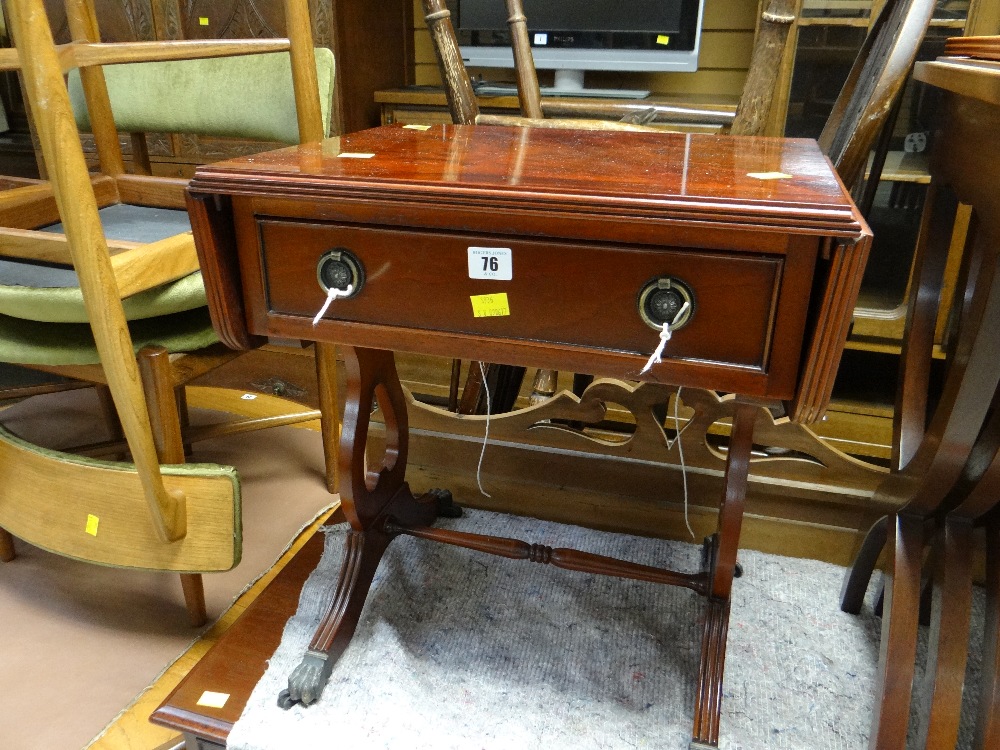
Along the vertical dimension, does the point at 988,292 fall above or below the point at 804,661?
above

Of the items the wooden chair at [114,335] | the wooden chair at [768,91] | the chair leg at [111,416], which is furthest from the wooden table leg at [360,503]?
the chair leg at [111,416]

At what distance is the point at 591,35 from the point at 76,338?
152 centimetres

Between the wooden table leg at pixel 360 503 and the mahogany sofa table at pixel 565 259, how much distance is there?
19cm

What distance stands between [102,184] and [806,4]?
1616 millimetres

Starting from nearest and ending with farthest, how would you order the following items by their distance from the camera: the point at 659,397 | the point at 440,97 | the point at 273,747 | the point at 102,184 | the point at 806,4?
the point at 273,747 → the point at 659,397 → the point at 102,184 → the point at 806,4 → the point at 440,97

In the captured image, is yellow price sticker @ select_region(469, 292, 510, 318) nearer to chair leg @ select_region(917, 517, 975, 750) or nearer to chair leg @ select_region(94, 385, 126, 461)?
chair leg @ select_region(917, 517, 975, 750)

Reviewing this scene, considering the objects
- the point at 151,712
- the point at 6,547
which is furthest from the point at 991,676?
the point at 6,547

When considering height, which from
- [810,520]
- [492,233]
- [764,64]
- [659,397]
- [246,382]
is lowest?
[246,382]

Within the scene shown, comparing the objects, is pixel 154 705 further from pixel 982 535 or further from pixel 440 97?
pixel 440 97

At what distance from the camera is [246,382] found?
201 cm

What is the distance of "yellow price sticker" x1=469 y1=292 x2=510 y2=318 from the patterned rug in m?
0.54

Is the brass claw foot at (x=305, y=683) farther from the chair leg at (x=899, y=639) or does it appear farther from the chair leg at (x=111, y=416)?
the chair leg at (x=111, y=416)

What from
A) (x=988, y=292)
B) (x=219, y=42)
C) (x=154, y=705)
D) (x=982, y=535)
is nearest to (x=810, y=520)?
(x=982, y=535)

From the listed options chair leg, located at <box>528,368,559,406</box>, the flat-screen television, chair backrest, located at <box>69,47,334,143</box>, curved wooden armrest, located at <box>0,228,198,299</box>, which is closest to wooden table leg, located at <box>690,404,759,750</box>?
chair leg, located at <box>528,368,559,406</box>
